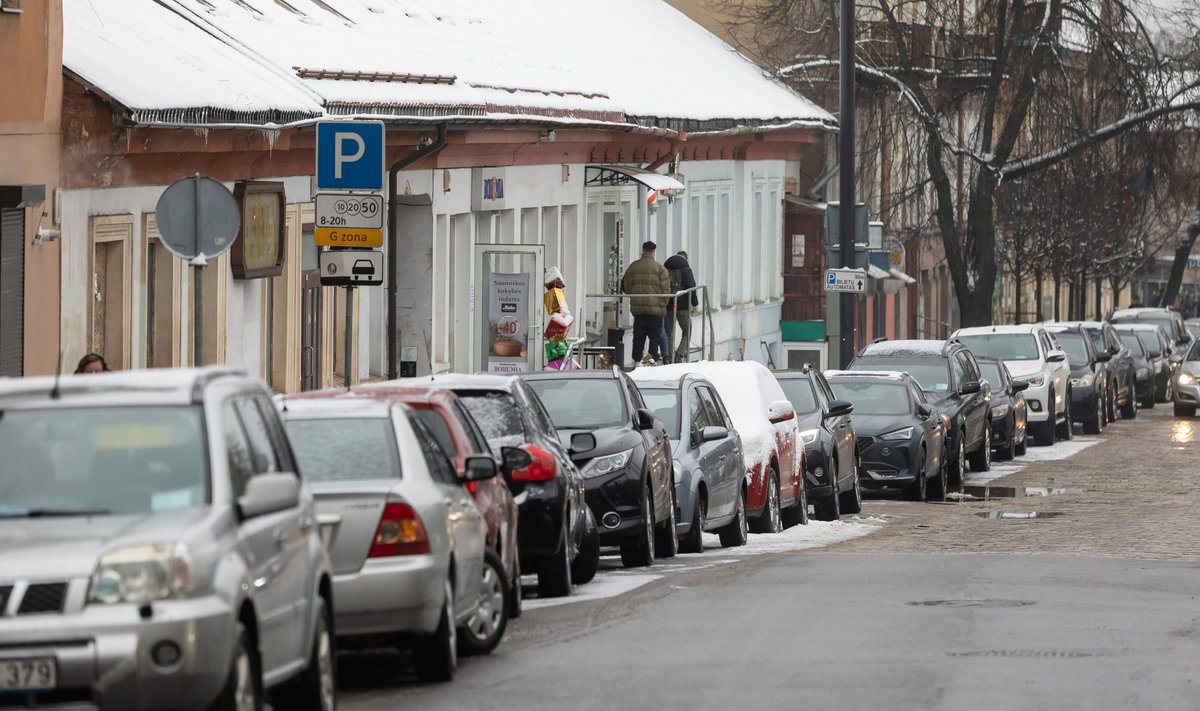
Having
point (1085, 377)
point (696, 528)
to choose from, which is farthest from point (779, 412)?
point (1085, 377)

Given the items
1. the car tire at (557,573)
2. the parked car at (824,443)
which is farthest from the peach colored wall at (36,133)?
the parked car at (824,443)

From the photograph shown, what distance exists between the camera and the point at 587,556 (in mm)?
17562

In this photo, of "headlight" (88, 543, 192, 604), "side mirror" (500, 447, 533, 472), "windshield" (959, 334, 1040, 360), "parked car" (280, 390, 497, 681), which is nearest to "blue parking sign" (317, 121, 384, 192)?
"side mirror" (500, 447, 533, 472)

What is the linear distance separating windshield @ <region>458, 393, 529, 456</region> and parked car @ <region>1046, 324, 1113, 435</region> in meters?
29.4

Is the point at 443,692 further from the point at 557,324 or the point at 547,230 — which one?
the point at 547,230

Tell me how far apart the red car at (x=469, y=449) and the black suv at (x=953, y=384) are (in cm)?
1900

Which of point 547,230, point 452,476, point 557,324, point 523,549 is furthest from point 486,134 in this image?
point 452,476

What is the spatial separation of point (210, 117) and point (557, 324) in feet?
40.9

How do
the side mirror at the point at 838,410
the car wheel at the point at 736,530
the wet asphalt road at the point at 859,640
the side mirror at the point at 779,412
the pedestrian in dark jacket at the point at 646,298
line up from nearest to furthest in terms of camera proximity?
the wet asphalt road at the point at 859,640
the car wheel at the point at 736,530
the side mirror at the point at 779,412
the side mirror at the point at 838,410
the pedestrian in dark jacket at the point at 646,298

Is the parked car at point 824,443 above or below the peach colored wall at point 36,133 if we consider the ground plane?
below

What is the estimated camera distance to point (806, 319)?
56969 mm

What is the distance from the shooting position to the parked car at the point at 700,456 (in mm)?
21188

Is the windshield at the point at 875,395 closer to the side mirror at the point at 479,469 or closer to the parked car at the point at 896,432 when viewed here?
the parked car at the point at 896,432

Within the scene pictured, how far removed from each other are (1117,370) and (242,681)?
43.2 meters
